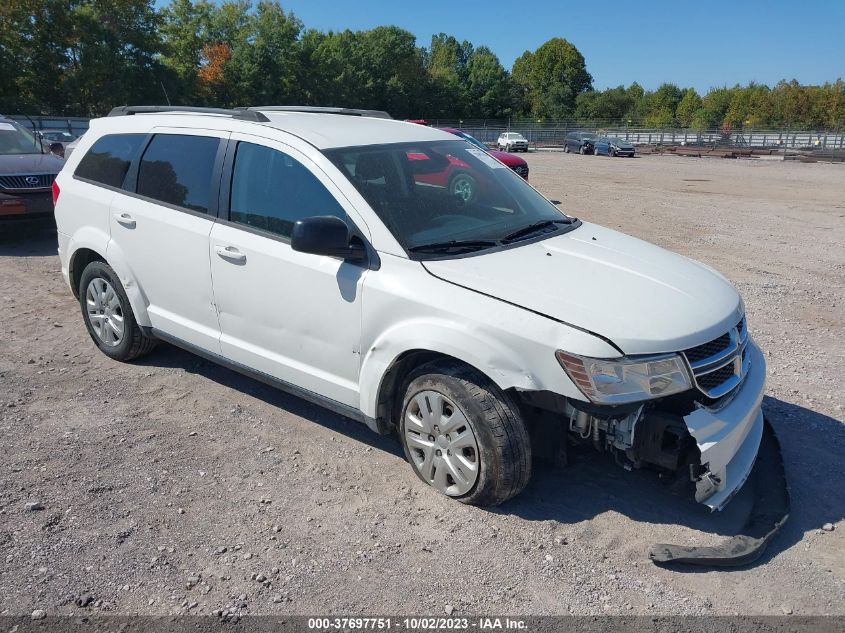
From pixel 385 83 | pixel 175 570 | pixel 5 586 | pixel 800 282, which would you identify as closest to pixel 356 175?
pixel 175 570

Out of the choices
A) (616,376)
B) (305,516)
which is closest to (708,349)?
(616,376)

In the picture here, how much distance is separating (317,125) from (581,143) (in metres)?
44.0

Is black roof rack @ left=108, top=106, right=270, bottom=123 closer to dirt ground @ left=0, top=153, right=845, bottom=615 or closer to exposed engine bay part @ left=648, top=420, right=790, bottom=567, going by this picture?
dirt ground @ left=0, top=153, right=845, bottom=615

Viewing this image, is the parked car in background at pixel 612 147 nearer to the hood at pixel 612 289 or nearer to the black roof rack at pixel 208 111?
the black roof rack at pixel 208 111

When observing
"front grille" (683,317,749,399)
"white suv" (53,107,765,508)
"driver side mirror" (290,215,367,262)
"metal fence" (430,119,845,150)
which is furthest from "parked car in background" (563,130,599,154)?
"driver side mirror" (290,215,367,262)

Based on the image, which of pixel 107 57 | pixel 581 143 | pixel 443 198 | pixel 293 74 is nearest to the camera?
pixel 443 198

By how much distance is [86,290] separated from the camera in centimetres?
540

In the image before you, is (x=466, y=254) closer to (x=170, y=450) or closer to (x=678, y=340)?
(x=678, y=340)

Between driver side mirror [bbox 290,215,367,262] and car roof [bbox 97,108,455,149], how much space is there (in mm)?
667

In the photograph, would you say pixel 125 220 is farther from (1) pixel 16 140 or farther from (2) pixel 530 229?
(1) pixel 16 140

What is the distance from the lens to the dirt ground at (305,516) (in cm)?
296

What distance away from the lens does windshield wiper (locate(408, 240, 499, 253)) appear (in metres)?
3.64

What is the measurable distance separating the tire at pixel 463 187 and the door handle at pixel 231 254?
1317 mm

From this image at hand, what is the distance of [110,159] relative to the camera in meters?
5.20
